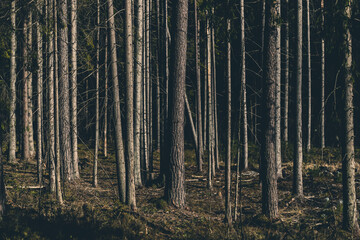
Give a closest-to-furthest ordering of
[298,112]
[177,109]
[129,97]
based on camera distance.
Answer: [129,97]
[177,109]
[298,112]

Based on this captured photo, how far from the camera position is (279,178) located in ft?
48.2

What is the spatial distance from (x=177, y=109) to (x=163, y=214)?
8.98 feet

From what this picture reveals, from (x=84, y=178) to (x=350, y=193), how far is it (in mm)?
11077

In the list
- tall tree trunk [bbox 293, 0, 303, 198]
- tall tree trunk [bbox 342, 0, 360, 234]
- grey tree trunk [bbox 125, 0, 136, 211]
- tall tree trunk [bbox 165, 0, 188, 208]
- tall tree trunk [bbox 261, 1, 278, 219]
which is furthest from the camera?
tall tree trunk [bbox 293, 0, 303, 198]

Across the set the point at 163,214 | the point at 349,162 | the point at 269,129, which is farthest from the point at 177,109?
the point at 349,162

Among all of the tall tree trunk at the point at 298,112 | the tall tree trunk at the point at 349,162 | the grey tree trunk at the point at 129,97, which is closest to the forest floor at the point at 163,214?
the tall tree trunk at the point at 349,162

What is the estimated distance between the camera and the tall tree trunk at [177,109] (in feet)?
31.1

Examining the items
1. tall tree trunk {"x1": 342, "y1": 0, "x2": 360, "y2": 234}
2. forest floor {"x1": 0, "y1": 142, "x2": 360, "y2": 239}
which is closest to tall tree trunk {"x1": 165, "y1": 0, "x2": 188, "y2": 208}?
forest floor {"x1": 0, "y1": 142, "x2": 360, "y2": 239}

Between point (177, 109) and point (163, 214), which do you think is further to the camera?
point (177, 109)

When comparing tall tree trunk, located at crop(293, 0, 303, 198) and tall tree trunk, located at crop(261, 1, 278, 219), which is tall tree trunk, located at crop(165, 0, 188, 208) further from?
tall tree trunk, located at crop(293, 0, 303, 198)

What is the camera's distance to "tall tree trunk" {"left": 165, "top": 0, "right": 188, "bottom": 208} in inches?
374

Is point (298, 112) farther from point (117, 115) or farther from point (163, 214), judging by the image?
point (117, 115)

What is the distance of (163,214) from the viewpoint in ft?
30.2

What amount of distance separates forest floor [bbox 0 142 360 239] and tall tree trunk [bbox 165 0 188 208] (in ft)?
1.57
